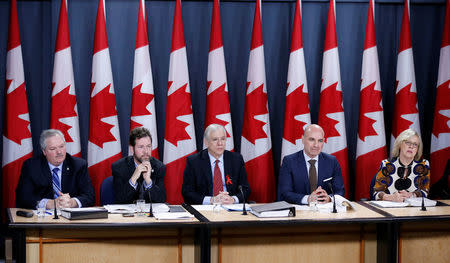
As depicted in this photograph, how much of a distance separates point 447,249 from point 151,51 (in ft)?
12.0

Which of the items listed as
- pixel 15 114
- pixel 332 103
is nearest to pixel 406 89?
pixel 332 103

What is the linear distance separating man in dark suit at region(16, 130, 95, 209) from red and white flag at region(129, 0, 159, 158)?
3.64ft

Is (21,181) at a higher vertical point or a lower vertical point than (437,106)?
lower

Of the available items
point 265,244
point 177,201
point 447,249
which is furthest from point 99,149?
point 447,249

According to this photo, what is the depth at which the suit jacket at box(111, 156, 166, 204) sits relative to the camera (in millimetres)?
4859

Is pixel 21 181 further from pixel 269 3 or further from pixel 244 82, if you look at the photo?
pixel 269 3

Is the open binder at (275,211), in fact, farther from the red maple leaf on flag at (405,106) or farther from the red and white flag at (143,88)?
the red maple leaf on flag at (405,106)

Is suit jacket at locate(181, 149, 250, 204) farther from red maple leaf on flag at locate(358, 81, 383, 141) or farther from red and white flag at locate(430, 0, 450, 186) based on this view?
red and white flag at locate(430, 0, 450, 186)

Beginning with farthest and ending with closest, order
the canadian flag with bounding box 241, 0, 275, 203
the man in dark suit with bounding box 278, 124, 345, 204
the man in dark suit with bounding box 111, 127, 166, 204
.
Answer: the canadian flag with bounding box 241, 0, 275, 203, the man in dark suit with bounding box 278, 124, 345, 204, the man in dark suit with bounding box 111, 127, 166, 204

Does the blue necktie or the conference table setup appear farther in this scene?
the blue necktie

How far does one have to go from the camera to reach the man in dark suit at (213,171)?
520cm

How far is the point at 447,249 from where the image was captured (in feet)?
14.9

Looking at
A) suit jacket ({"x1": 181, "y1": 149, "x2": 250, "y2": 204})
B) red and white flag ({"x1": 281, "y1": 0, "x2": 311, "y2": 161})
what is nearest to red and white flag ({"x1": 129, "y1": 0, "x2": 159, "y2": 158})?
suit jacket ({"x1": 181, "y1": 149, "x2": 250, "y2": 204})

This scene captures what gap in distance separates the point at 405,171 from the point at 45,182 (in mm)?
3142
